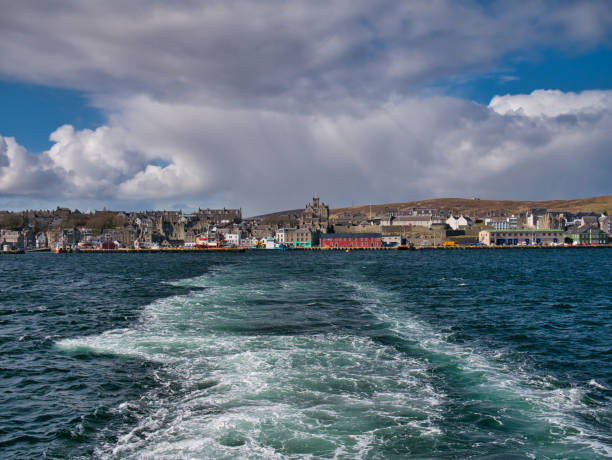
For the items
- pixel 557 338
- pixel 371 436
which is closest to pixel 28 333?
pixel 371 436

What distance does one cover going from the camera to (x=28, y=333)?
22.7 metres

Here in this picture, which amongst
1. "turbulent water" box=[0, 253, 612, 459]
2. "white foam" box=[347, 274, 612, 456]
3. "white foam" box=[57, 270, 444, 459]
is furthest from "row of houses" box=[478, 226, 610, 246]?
"white foam" box=[57, 270, 444, 459]

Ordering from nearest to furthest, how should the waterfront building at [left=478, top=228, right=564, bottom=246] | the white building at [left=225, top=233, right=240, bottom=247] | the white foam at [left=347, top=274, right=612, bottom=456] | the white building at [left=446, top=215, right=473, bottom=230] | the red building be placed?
1. the white foam at [left=347, top=274, right=612, bottom=456]
2. the waterfront building at [left=478, top=228, right=564, bottom=246]
3. the red building
4. the white building at [left=225, top=233, right=240, bottom=247]
5. the white building at [left=446, top=215, right=473, bottom=230]

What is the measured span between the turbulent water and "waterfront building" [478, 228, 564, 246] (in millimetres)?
137641

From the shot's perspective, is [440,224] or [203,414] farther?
[440,224]

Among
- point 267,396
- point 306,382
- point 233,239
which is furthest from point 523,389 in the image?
point 233,239

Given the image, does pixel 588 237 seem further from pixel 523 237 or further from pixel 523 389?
pixel 523 389

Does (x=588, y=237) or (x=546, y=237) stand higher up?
(x=546, y=237)

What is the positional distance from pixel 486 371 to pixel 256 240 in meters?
173

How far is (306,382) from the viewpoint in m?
14.1

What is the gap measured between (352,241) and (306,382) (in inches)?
5790

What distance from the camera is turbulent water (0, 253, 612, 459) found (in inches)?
403

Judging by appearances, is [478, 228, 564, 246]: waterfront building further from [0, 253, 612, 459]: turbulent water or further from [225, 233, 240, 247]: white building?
[0, 253, 612, 459]: turbulent water

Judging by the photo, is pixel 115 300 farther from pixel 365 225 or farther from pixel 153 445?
pixel 365 225
